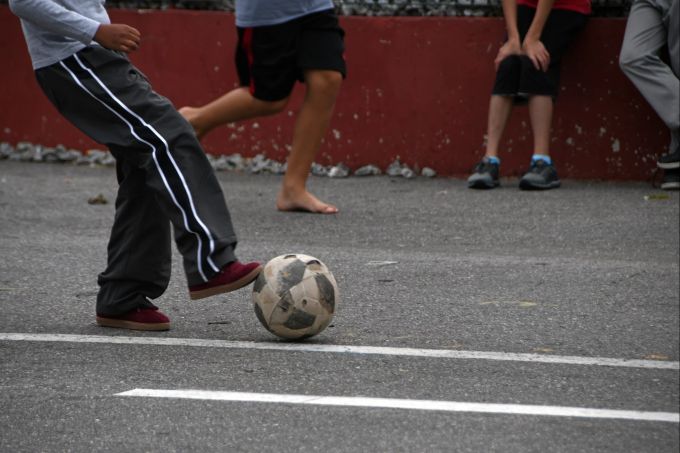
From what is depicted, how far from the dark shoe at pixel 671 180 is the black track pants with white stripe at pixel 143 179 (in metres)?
4.70

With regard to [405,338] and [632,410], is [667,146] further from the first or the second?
[632,410]

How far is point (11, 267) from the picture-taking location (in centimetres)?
657

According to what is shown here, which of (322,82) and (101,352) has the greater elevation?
(322,82)

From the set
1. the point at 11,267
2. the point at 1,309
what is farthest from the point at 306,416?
the point at 11,267

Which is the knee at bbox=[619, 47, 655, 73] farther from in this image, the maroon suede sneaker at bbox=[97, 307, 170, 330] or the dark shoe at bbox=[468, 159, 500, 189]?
the maroon suede sneaker at bbox=[97, 307, 170, 330]

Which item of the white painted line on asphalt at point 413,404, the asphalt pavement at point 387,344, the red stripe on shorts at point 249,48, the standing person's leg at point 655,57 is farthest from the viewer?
the standing person's leg at point 655,57

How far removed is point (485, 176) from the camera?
918cm

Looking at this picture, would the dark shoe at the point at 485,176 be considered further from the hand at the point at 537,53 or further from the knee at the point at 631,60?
the knee at the point at 631,60

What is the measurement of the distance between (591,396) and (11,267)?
10.8 feet

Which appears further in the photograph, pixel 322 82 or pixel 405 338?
pixel 322 82

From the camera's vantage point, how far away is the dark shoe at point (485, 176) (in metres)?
9.18

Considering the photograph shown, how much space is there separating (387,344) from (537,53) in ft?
14.8

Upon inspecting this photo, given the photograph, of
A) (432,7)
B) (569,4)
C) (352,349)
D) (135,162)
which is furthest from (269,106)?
(352,349)

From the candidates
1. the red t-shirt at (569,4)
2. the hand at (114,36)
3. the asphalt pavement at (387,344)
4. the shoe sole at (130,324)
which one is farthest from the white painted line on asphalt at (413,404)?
the red t-shirt at (569,4)
